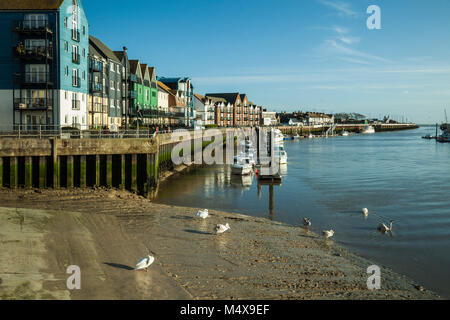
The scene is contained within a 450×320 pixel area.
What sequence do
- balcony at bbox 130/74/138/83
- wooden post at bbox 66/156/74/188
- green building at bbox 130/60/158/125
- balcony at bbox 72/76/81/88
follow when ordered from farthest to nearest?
1. green building at bbox 130/60/158/125
2. balcony at bbox 130/74/138/83
3. balcony at bbox 72/76/81/88
4. wooden post at bbox 66/156/74/188

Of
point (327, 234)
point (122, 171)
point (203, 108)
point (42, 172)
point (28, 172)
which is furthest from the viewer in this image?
point (203, 108)

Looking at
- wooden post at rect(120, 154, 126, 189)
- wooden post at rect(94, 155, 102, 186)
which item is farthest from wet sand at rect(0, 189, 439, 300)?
wooden post at rect(120, 154, 126, 189)

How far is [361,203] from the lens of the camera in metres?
27.3

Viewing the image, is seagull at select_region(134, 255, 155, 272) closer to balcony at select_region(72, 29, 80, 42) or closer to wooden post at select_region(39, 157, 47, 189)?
wooden post at select_region(39, 157, 47, 189)

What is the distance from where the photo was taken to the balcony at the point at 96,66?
44656mm

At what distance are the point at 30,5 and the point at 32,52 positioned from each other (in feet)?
15.5

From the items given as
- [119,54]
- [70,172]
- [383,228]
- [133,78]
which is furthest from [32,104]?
[383,228]

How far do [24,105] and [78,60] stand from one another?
747cm

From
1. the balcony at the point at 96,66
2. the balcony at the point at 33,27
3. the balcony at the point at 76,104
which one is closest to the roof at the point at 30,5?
the balcony at the point at 33,27

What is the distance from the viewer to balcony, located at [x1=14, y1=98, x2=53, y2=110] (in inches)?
1388

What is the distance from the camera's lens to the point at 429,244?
18016 mm

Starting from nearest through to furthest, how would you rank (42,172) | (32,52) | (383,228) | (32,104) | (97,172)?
1. (383,228)
2. (42,172)
3. (97,172)
4. (32,52)
5. (32,104)

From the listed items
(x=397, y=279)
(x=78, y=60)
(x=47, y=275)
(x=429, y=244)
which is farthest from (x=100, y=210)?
(x=78, y=60)

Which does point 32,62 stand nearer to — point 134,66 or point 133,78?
point 133,78
